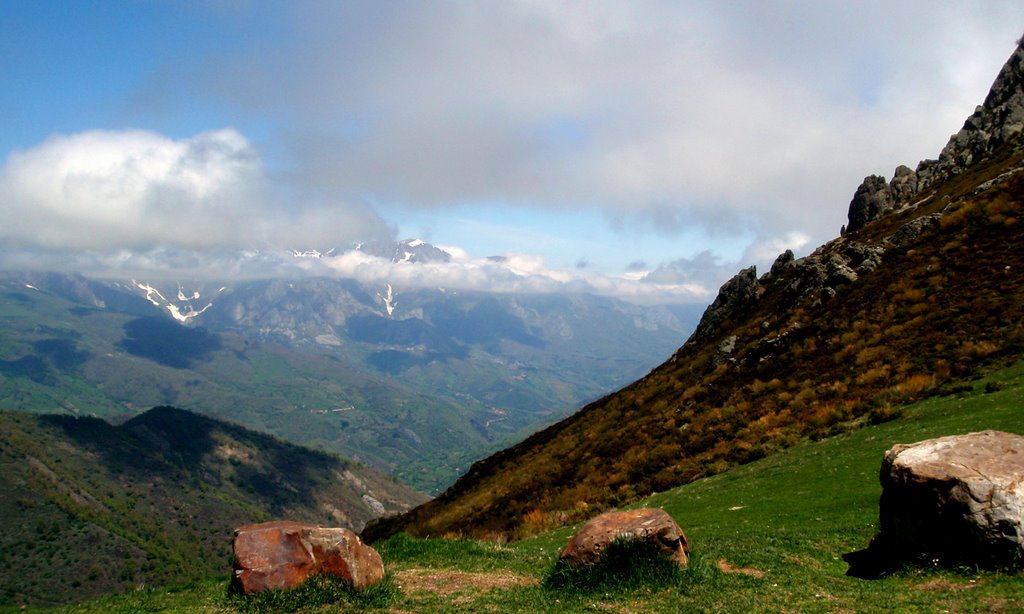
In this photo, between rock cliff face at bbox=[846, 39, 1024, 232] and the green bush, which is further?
rock cliff face at bbox=[846, 39, 1024, 232]

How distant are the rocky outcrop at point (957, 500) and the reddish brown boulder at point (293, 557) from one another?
12.1 metres

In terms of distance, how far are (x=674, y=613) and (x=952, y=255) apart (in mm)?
37845

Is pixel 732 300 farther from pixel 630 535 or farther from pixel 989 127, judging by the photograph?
pixel 630 535

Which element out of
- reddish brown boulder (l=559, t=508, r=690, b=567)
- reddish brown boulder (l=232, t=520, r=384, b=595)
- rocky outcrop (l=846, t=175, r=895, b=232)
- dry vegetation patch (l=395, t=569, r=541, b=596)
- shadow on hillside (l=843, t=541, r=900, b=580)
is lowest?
shadow on hillside (l=843, t=541, r=900, b=580)

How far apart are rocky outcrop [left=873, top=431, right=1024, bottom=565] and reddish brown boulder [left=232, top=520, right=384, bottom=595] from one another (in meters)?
12.1

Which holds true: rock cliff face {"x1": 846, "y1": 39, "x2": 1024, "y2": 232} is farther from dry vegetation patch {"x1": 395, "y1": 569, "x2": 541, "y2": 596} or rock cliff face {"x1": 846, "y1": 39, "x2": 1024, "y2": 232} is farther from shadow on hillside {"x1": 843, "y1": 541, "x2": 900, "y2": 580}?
dry vegetation patch {"x1": 395, "y1": 569, "x2": 541, "y2": 596}

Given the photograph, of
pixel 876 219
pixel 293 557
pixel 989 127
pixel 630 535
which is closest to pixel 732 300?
pixel 876 219

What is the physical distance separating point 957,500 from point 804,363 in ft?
87.0

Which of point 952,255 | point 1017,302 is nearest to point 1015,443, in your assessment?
point 1017,302

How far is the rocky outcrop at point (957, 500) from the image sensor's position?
11.1m

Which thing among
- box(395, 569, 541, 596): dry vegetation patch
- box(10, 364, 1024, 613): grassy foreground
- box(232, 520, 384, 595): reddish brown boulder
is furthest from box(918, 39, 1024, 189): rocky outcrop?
box(232, 520, 384, 595): reddish brown boulder

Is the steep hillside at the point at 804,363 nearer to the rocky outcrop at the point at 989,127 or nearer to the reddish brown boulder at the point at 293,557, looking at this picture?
the rocky outcrop at the point at 989,127

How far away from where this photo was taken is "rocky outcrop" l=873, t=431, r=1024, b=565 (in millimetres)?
11109

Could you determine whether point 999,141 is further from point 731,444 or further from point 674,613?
point 674,613
